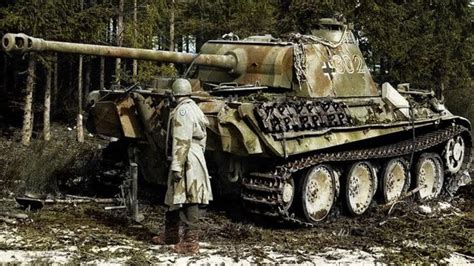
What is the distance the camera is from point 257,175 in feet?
30.0

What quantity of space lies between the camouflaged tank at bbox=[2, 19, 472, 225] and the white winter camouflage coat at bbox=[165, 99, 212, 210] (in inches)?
33.9

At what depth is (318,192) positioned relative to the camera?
982 cm

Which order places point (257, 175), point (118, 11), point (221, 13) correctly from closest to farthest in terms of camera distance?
point (257, 175) < point (118, 11) < point (221, 13)

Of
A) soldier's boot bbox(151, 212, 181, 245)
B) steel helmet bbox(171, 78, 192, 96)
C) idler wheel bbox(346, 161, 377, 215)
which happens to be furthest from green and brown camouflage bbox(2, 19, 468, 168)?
soldier's boot bbox(151, 212, 181, 245)

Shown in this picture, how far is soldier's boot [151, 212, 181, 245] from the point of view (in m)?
7.99

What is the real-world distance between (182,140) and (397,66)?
17.4 m

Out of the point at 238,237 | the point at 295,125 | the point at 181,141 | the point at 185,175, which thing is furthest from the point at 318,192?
the point at 181,141

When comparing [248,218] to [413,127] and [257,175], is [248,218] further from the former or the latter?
[413,127]

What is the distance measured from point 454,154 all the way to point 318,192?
4100 mm

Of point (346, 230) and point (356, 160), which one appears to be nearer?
point (346, 230)

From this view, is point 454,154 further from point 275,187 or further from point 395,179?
point 275,187

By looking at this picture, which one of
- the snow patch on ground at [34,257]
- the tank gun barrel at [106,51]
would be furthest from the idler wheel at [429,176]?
the snow patch on ground at [34,257]

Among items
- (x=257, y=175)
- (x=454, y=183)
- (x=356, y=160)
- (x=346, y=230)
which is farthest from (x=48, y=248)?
(x=454, y=183)

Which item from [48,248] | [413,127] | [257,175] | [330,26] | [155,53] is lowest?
[48,248]
